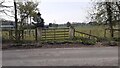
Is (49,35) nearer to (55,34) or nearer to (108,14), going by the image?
(55,34)

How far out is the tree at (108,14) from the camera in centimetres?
2762

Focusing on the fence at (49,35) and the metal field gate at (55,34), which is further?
the metal field gate at (55,34)

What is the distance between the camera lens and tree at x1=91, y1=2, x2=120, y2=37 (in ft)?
90.6

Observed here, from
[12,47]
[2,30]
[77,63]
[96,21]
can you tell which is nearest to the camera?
[77,63]

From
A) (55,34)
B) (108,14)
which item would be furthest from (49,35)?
(108,14)

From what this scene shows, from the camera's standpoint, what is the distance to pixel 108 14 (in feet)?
92.0

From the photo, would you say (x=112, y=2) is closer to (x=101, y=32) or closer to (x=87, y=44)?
(x=101, y=32)

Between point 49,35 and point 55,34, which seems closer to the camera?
A: point 49,35

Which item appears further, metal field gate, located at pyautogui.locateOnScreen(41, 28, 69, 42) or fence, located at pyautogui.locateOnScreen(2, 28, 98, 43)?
metal field gate, located at pyautogui.locateOnScreen(41, 28, 69, 42)

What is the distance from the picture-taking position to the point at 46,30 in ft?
89.3

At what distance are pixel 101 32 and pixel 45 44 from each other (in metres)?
9.56

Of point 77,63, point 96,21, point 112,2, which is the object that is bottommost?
point 77,63

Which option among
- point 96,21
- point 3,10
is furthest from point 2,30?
point 96,21

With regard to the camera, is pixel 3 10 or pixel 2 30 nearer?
pixel 3 10
